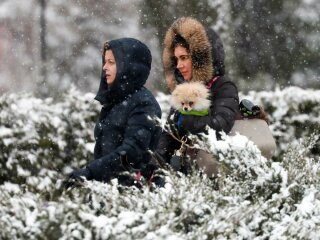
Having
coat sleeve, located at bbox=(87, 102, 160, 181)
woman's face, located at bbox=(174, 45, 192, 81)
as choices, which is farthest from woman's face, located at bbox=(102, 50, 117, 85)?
woman's face, located at bbox=(174, 45, 192, 81)

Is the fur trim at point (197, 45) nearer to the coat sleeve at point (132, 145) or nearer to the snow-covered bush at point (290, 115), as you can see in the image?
the coat sleeve at point (132, 145)

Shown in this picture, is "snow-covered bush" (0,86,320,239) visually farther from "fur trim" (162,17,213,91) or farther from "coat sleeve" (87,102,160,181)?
"fur trim" (162,17,213,91)

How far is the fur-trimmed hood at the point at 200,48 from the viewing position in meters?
5.40

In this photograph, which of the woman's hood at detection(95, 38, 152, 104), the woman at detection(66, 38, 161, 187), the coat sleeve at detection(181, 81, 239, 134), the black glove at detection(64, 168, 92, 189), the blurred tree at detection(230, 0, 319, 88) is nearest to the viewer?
the black glove at detection(64, 168, 92, 189)

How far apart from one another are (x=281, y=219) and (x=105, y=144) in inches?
54.1

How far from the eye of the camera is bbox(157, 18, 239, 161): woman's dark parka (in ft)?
16.9

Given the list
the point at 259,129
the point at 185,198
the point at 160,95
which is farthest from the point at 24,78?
the point at 185,198

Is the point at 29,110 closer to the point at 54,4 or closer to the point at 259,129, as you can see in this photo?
the point at 259,129

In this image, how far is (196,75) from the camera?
5.41 meters

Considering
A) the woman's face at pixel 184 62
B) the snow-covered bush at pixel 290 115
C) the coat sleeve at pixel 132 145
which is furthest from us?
the snow-covered bush at pixel 290 115

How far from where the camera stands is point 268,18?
1788 centimetres

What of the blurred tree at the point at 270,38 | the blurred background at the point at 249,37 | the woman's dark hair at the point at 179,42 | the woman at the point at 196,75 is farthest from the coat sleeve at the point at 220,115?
the blurred tree at the point at 270,38

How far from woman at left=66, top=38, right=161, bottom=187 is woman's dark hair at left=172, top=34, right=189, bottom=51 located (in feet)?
Result: 1.96

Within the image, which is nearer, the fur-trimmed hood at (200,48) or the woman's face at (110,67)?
the woman's face at (110,67)
